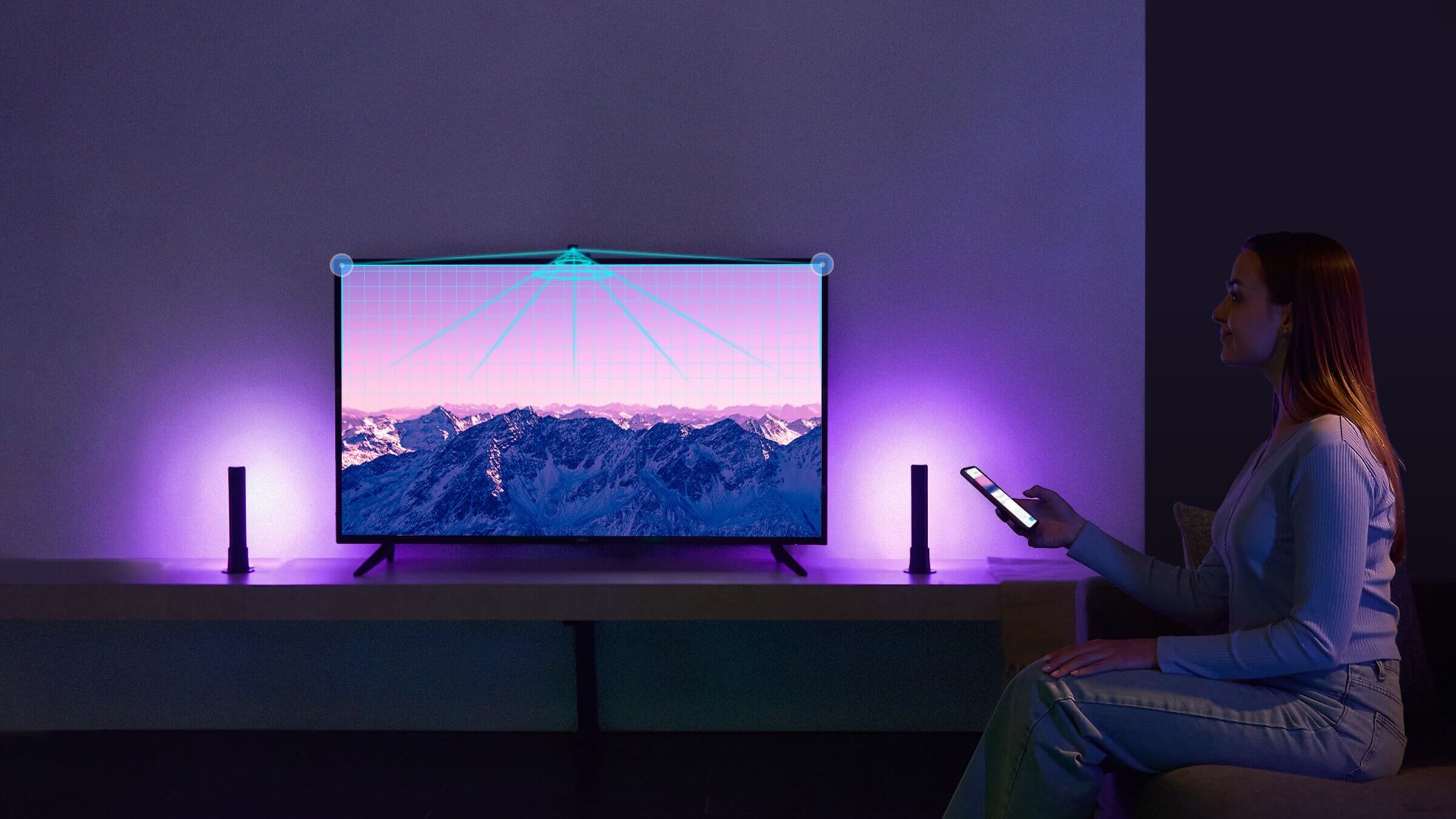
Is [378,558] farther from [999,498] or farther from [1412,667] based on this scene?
[1412,667]

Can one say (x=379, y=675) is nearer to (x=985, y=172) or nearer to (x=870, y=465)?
(x=870, y=465)

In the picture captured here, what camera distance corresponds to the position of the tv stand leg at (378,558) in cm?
262

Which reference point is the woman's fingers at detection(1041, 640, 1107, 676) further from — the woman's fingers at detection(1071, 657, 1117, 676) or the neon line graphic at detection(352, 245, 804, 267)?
the neon line graphic at detection(352, 245, 804, 267)

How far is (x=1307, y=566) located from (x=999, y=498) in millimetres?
607

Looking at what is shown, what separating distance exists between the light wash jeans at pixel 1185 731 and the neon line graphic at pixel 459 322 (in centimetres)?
182

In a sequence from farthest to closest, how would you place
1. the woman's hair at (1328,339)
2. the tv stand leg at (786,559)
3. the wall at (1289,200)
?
1. the wall at (1289,200)
2. the tv stand leg at (786,559)
3. the woman's hair at (1328,339)

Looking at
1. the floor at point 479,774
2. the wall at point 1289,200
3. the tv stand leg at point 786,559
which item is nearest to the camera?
the floor at point 479,774

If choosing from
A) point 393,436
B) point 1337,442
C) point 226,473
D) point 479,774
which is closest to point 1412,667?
point 1337,442

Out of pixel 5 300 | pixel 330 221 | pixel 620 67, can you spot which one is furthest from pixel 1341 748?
pixel 5 300

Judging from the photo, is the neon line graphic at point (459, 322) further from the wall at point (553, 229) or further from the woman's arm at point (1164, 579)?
the woman's arm at point (1164, 579)

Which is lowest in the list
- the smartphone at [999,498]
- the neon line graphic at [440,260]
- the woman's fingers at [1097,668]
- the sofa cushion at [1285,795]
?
the sofa cushion at [1285,795]

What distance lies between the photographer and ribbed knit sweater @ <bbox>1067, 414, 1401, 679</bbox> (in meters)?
1.43

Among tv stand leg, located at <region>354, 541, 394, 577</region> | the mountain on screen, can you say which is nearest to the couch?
the mountain on screen

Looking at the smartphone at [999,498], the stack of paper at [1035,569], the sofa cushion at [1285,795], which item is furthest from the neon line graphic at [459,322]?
the sofa cushion at [1285,795]
